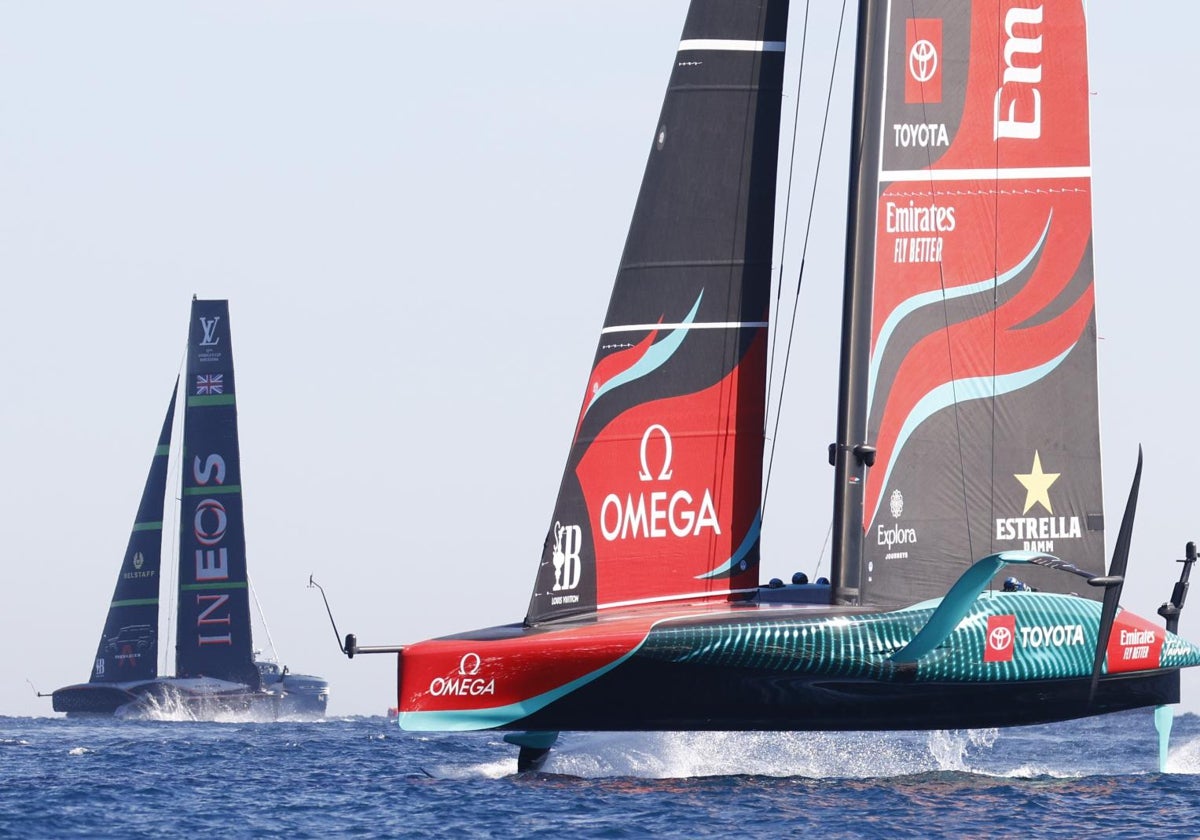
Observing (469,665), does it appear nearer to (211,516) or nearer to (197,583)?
(211,516)

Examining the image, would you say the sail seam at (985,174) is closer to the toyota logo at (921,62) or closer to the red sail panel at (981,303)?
the red sail panel at (981,303)

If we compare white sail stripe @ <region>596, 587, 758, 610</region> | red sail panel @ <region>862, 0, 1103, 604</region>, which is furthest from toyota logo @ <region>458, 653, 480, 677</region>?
red sail panel @ <region>862, 0, 1103, 604</region>

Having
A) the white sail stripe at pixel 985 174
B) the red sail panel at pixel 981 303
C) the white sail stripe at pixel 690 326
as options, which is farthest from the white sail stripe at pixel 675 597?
the white sail stripe at pixel 985 174

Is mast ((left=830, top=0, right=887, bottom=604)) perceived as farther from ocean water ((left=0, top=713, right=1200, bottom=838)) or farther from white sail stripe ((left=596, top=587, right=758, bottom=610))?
ocean water ((left=0, top=713, right=1200, bottom=838))

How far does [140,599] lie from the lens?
53.1 m

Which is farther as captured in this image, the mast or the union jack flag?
the union jack flag

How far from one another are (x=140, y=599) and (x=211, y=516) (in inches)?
161

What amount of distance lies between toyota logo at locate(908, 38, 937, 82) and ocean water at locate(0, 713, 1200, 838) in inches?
273

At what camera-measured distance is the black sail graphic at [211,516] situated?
50.3 meters

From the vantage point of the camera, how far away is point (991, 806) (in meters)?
17.2

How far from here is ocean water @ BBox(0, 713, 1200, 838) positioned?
625 inches

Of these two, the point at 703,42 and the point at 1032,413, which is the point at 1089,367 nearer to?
the point at 1032,413

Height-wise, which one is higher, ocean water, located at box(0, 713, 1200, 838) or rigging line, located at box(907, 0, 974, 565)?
rigging line, located at box(907, 0, 974, 565)

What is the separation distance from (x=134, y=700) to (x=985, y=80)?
124 ft
